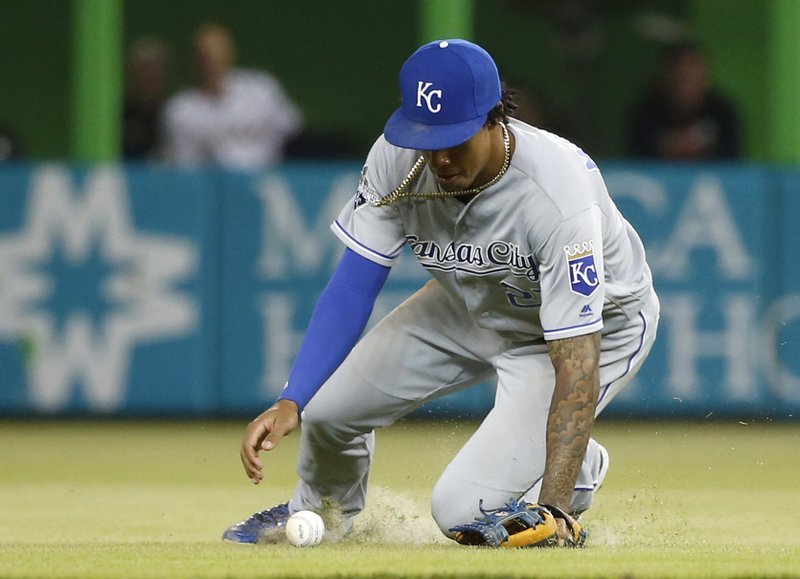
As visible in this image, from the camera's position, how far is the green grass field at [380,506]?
15.5 feet

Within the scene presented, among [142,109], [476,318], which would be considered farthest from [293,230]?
[476,318]

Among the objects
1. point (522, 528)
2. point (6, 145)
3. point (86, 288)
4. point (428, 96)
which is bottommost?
point (86, 288)

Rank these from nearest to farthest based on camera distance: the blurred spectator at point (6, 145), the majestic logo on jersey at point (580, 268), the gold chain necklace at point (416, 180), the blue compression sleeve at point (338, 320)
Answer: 1. the majestic logo on jersey at point (580, 268)
2. the gold chain necklace at point (416, 180)
3. the blue compression sleeve at point (338, 320)
4. the blurred spectator at point (6, 145)

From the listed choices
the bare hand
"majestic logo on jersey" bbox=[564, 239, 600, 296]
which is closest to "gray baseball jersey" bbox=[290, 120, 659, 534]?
"majestic logo on jersey" bbox=[564, 239, 600, 296]

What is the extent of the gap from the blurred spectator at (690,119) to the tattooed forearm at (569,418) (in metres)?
6.14

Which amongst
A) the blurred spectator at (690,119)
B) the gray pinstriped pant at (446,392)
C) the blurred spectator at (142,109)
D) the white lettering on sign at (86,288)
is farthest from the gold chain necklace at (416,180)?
the blurred spectator at (142,109)

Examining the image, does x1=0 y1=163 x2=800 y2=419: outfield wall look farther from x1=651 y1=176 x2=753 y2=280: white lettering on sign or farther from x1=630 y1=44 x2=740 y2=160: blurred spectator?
x1=630 y1=44 x2=740 y2=160: blurred spectator

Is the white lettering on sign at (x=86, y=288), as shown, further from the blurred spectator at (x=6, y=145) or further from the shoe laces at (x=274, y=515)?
the shoe laces at (x=274, y=515)

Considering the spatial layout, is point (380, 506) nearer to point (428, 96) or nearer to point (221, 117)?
point (428, 96)

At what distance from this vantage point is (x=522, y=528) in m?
5.12

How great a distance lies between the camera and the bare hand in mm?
5152

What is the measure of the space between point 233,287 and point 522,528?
205 inches

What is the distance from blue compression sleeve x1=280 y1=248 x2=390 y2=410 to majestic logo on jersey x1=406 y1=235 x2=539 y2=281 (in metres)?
0.17

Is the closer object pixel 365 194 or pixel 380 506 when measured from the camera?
pixel 365 194
